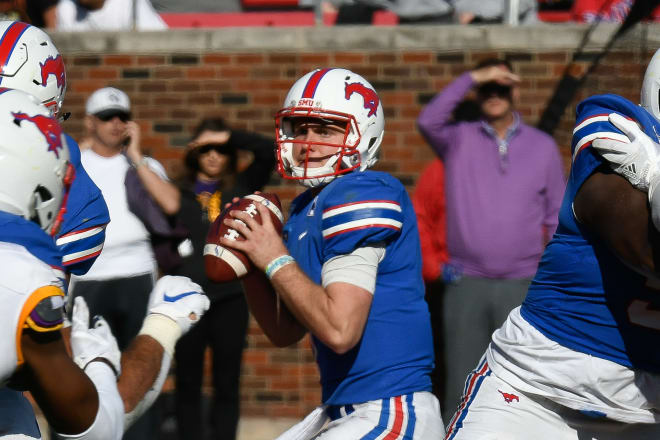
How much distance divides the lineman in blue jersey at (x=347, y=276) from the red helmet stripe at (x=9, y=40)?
91cm

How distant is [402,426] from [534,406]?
1.47 feet

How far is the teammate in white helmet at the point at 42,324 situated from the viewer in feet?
7.74

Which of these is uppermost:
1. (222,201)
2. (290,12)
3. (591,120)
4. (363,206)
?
(290,12)

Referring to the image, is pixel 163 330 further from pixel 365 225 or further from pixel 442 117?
pixel 442 117

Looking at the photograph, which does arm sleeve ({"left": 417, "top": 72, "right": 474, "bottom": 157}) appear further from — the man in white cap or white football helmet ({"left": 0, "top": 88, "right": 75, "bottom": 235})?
white football helmet ({"left": 0, "top": 88, "right": 75, "bottom": 235})

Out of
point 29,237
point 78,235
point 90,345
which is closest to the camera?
point 29,237

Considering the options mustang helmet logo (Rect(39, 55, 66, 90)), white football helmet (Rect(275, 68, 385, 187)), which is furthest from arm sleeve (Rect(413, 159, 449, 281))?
mustang helmet logo (Rect(39, 55, 66, 90))

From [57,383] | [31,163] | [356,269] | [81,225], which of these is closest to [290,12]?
[81,225]

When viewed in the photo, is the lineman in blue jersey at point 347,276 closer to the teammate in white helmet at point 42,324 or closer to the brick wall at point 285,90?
the teammate in white helmet at point 42,324

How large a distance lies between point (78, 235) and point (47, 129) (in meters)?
0.89

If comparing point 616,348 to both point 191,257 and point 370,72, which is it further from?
point 370,72

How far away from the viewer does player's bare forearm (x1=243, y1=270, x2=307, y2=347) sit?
143 inches

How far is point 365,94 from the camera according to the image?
3711 millimetres

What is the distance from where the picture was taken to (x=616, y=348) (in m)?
3.24
